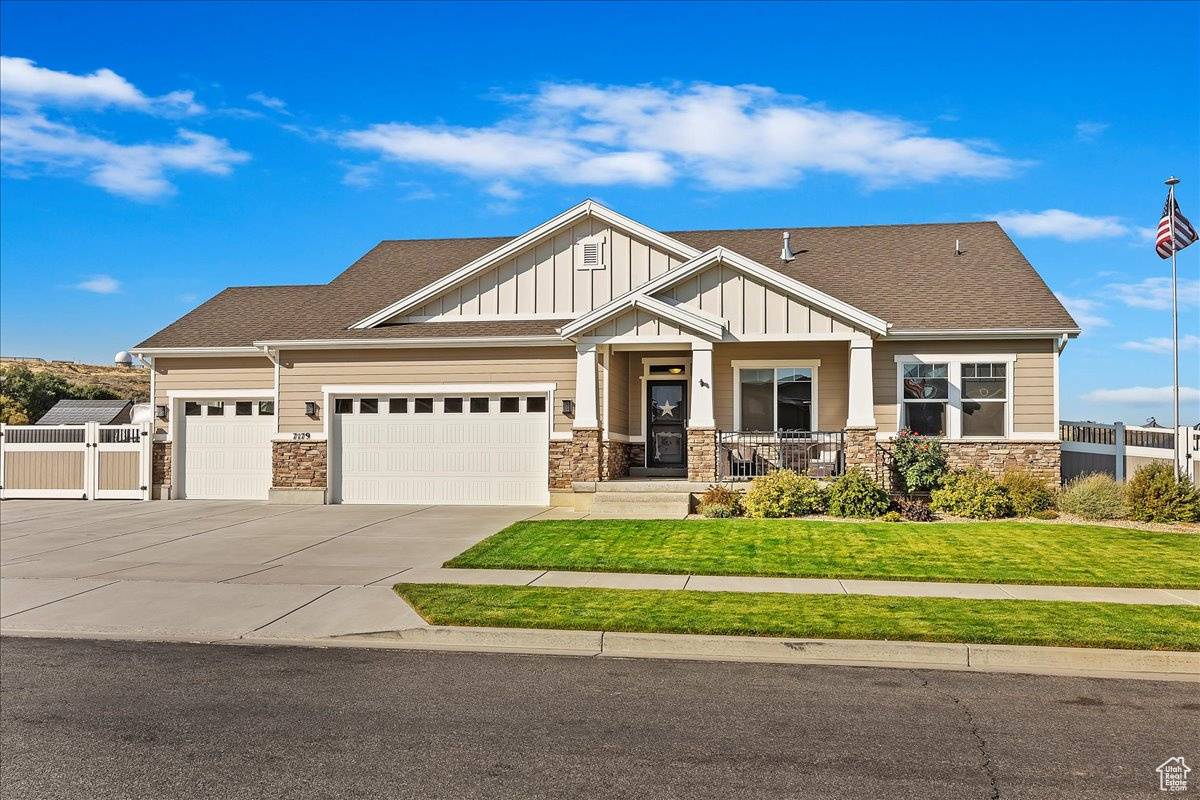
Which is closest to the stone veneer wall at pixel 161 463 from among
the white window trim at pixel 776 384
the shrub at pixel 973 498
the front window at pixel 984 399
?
the white window trim at pixel 776 384

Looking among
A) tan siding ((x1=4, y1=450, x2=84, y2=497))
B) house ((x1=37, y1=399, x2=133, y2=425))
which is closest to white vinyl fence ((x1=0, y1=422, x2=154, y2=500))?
tan siding ((x1=4, y1=450, x2=84, y2=497))

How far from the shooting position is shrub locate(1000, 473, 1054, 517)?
1684 centimetres

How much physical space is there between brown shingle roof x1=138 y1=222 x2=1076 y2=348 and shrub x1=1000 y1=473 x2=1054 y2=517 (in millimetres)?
3272

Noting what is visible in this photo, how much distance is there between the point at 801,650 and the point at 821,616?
1084 millimetres

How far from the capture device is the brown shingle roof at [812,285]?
779 inches

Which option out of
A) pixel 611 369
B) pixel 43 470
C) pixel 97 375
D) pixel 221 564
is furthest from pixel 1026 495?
pixel 97 375

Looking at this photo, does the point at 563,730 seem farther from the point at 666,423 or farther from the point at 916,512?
the point at 666,423

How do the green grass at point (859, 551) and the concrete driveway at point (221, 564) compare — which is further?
the green grass at point (859, 551)

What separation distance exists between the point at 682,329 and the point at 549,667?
1176cm

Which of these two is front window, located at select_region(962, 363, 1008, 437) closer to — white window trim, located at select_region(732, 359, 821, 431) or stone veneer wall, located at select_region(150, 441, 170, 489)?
white window trim, located at select_region(732, 359, 821, 431)

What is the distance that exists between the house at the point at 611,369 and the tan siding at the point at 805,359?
1.7 inches

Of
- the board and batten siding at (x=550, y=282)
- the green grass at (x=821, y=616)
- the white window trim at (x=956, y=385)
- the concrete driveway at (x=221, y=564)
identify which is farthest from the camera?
the board and batten siding at (x=550, y=282)

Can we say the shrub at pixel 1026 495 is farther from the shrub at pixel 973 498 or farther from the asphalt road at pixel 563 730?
the asphalt road at pixel 563 730

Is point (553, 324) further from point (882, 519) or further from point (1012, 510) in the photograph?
point (1012, 510)
